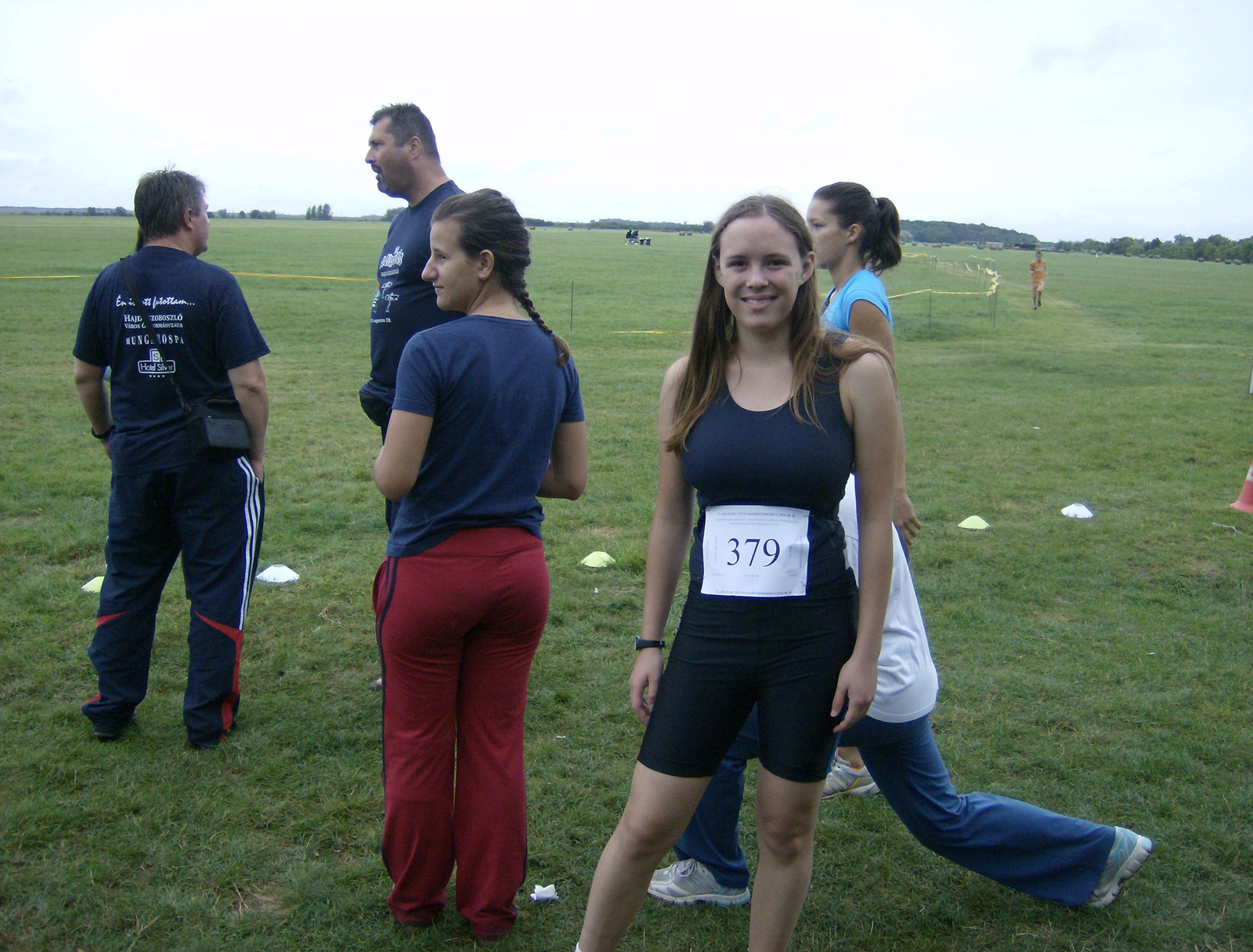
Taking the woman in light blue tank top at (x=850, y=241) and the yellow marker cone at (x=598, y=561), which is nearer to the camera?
the woman in light blue tank top at (x=850, y=241)

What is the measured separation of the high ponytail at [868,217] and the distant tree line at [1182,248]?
317ft

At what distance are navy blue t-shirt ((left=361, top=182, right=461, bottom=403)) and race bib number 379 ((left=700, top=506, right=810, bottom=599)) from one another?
1.87m

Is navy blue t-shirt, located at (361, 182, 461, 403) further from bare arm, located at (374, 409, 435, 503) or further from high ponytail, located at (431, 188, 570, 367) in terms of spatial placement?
bare arm, located at (374, 409, 435, 503)

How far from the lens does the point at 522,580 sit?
276 centimetres

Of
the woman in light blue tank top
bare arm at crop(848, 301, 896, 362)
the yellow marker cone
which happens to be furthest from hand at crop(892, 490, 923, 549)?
the yellow marker cone

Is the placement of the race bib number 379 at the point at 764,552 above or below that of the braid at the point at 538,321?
below

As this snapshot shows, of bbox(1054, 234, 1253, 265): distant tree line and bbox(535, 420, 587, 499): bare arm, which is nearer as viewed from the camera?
bbox(535, 420, 587, 499): bare arm

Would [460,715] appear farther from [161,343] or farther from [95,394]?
[95,394]

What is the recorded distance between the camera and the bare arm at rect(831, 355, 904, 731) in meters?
2.22

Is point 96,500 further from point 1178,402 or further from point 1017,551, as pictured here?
point 1178,402

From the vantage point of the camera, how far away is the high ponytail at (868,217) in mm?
3828

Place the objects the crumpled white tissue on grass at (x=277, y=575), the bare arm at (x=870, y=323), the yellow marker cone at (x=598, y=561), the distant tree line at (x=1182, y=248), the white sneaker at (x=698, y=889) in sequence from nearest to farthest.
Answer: the white sneaker at (x=698, y=889) → the bare arm at (x=870, y=323) → the crumpled white tissue on grass at (x=277, y=575) → the yellow marker cone at (x=598, y=561) → the distant tree line at (x=1182, y=248)

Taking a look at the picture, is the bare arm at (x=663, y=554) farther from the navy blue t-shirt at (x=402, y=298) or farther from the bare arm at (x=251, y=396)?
the bare arm at (x=251, y=396)

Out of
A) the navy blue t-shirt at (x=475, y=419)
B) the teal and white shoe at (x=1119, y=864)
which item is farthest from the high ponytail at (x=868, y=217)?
the teal and white shoe at (x=1119, y=864)
